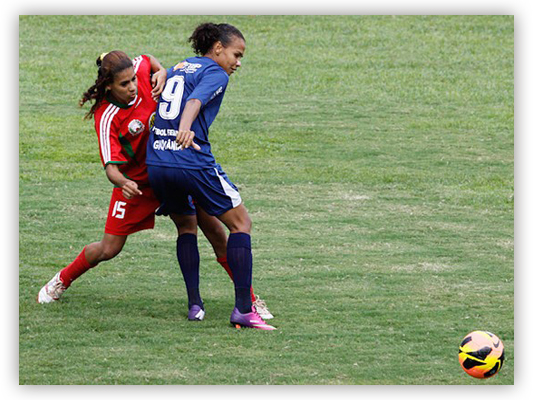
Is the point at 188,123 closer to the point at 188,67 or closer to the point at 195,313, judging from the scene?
the point at 188,67

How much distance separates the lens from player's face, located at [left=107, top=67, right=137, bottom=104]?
6453 millimetres

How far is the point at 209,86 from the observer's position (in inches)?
246

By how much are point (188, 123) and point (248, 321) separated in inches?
53.3

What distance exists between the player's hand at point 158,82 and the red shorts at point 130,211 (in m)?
0.69

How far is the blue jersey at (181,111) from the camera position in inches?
247

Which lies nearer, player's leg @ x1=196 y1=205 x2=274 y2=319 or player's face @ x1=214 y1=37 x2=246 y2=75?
player's face @ x1=214 y1=37 x2=246 y2=75

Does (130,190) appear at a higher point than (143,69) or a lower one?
lower

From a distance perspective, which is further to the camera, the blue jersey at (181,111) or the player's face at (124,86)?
the player's face at (124,86)

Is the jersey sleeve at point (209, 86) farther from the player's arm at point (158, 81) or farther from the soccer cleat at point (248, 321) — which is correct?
the soccer cleat at point (248, 321)

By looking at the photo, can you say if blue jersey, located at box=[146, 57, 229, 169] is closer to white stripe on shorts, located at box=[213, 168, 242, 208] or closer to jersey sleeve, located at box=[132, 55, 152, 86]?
white stripe on shorts, located at box=[213, 168, 242, 208]

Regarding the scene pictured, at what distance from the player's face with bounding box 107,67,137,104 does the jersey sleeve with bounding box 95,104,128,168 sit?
10 cm

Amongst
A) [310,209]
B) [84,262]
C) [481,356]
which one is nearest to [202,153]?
[84,262]

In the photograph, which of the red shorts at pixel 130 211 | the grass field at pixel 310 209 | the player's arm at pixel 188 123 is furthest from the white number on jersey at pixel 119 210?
the player's arm at pixel 188 123

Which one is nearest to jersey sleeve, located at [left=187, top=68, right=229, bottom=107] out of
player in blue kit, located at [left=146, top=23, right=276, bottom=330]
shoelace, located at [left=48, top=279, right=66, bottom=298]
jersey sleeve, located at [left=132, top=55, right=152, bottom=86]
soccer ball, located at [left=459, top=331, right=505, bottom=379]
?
player in blue kit, located at [left=146, top=23, right=276, bottom=330]
